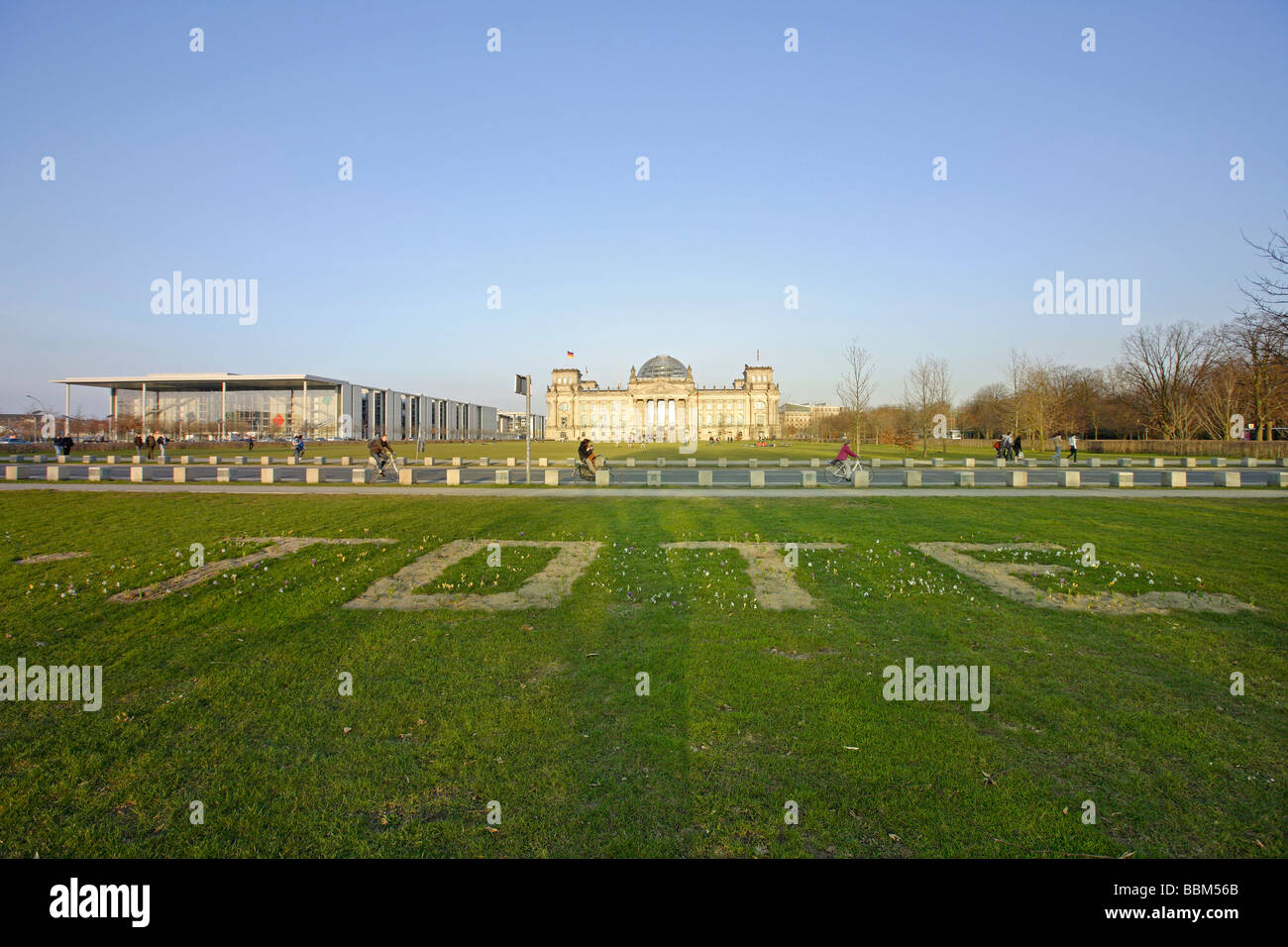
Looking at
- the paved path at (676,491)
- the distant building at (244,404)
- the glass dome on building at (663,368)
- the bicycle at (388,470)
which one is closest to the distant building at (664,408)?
the glass dome on building at (663,368)

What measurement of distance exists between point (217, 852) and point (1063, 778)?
18.2 ft

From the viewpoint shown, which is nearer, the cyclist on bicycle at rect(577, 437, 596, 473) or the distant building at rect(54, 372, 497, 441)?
the cyclist on bicycle at rect(577, 437, 596, 473)

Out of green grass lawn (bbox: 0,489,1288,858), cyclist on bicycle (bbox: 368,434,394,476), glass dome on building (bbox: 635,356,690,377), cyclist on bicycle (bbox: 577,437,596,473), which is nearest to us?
green grass lawn (bbox: 0,489,1288,858)

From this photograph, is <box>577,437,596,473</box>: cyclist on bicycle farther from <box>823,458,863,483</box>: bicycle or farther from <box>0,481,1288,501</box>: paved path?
<box>823,458,863,483</box>: bicycle

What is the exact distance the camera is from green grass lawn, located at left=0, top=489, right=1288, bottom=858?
3971 mm

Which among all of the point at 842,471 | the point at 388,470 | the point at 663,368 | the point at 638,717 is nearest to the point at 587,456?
the point at 388,470

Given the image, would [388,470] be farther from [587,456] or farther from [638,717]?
[638,717]

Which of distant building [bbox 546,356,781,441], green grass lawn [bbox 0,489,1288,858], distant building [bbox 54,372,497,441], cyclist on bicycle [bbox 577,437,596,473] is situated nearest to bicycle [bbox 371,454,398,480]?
cyclist on bicycle [bbox 577,437,596,473]

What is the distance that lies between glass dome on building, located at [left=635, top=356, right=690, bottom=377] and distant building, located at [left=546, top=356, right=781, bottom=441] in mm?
254

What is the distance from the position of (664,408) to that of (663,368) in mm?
14658

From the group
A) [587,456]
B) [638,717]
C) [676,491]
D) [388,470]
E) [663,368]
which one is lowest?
[638,717]

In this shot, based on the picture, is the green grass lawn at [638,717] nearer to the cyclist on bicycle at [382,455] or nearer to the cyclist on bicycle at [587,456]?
the cyclist on bicycle at [587,456]

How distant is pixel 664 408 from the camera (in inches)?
6117
